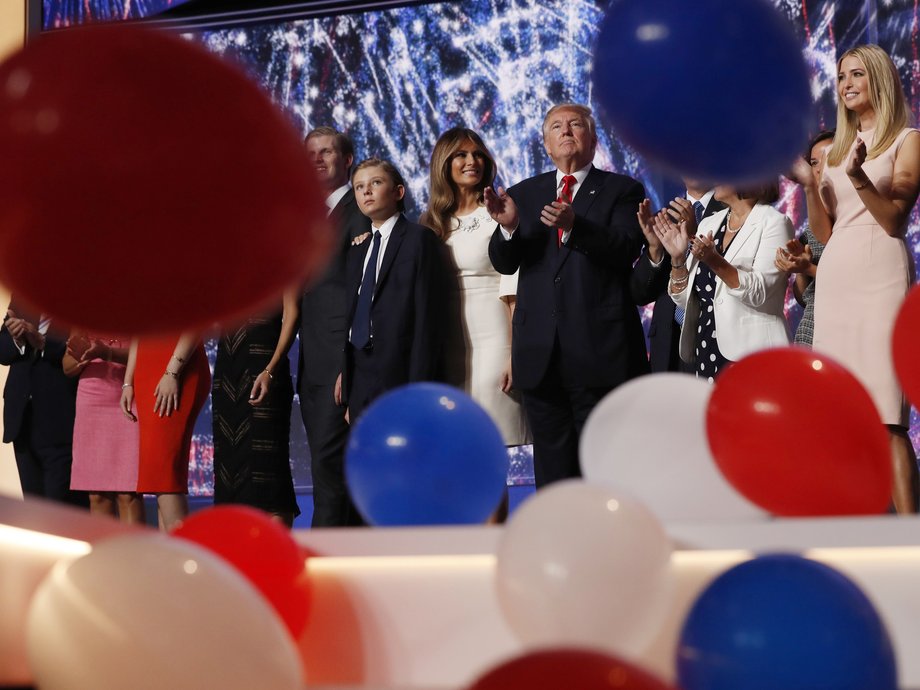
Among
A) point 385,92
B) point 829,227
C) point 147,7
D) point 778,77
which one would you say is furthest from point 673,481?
point 147,7

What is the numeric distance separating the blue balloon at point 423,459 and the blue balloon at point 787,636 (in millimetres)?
746

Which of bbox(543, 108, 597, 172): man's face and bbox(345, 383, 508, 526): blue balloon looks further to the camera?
bbox(543, 108, 597, 172): man's face

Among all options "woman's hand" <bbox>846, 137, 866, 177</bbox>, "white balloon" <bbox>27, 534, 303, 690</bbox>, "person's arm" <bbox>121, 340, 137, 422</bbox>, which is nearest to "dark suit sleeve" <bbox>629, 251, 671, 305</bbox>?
"woman's hand" <bbox>846, 137, 866, 177</bbox>

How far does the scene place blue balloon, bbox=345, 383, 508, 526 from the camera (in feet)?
6.93

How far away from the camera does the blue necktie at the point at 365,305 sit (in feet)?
12.2

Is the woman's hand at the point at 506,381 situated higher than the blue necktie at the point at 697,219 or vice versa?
the blue necktie at the point at 697,219

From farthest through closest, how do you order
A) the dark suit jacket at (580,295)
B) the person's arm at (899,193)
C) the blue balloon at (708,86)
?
the dark suit jacket at (580,295) → the person's arm at (899,193) → the blue balloon at (708,86)

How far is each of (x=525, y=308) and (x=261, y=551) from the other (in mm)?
1841

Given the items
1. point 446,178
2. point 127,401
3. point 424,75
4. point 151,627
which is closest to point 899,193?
point 446,178

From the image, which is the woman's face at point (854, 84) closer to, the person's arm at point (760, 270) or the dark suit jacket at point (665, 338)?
the person's arm at point (760, 270)

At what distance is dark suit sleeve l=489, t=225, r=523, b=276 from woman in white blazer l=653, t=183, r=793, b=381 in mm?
409

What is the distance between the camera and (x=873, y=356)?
125 inches

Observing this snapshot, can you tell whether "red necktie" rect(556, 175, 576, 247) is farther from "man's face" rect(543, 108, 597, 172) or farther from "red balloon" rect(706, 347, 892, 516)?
"red balloon" rect(706, 347, 892, 516)

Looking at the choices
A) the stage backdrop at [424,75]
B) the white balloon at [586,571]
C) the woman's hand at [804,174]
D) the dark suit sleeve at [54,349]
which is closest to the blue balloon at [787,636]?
the white balloon at [586,571]
